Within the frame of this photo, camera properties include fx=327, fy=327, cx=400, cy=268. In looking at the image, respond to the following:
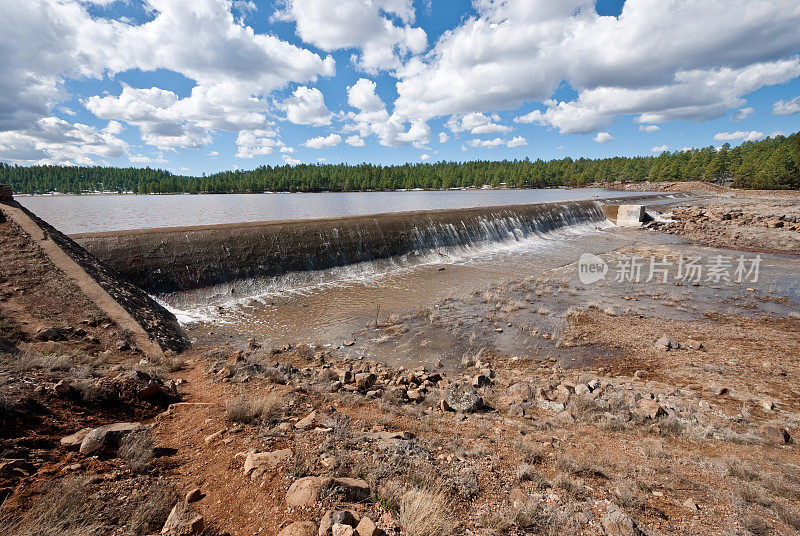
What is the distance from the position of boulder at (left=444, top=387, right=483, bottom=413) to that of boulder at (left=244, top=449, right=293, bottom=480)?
12.3 ft

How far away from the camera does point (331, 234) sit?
20047mm

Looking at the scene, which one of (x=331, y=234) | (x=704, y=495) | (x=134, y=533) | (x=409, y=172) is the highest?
(x=409, y=172)

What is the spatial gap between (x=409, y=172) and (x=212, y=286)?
140 metres

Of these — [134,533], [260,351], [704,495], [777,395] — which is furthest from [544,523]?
[260,351]

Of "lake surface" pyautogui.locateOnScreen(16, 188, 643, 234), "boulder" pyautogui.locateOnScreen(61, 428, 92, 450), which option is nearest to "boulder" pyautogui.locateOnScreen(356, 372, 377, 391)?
"boulder" pyautogui.locateOnScreen(61, 428, 92, 450)

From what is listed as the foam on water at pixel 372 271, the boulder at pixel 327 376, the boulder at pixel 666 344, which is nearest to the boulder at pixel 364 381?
the boulder at pixel 327 376

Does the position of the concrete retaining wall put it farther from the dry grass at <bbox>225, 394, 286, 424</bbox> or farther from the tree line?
the tree line

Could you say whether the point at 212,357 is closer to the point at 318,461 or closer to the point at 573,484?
the point at 318,461

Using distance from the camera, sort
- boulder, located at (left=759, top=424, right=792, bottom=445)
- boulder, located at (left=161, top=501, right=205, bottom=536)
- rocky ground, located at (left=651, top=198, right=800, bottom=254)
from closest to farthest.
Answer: boulder, located at (left=161, top=501, right=205, bottom=536), boulder, located at (left=759, top=424, right=792, bottom=445), rocky ground, located at (left=651, top=198, right=800, bottom=254)

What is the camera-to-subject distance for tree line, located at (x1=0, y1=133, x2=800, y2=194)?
95.7 meters

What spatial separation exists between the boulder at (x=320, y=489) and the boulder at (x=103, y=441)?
2264 millimetres

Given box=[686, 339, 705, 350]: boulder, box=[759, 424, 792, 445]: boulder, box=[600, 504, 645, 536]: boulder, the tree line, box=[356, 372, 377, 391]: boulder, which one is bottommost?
box=[686, 339, 705, 350]: boulder

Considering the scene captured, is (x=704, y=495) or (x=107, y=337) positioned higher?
(x=107, y=337)

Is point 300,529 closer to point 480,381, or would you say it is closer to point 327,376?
point 327,376
